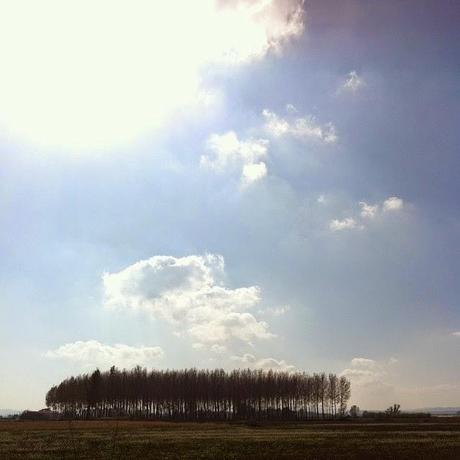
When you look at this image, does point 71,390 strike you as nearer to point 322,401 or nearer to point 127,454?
point 322,401

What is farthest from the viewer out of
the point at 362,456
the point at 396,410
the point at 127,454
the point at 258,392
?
the point at 258,392

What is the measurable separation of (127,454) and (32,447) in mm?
14113

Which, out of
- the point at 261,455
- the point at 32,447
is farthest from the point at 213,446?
the point at 32,447

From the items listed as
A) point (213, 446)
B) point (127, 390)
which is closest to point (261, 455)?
point (213, 446)

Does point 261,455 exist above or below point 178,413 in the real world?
above

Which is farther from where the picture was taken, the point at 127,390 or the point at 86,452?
the point at 127,390

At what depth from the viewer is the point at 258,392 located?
626 ft

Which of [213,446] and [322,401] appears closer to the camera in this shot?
[213,446]

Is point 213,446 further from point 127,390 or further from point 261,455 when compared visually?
point 127,390

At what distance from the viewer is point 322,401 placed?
192 metres

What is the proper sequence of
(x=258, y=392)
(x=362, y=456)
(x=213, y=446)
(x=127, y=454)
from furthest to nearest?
(x=258, y=392)
(x=213, y=446)
(x=127, y=454)
(x=362, y=456)

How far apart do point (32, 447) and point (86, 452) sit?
32.3 feet

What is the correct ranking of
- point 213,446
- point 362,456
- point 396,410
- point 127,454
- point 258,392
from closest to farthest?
1. point 362,456
2. point 127,454
3. point 213,446
4. point 396,410
5. point 258,392

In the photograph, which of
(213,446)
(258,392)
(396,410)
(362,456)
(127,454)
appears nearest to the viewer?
(362,456)
